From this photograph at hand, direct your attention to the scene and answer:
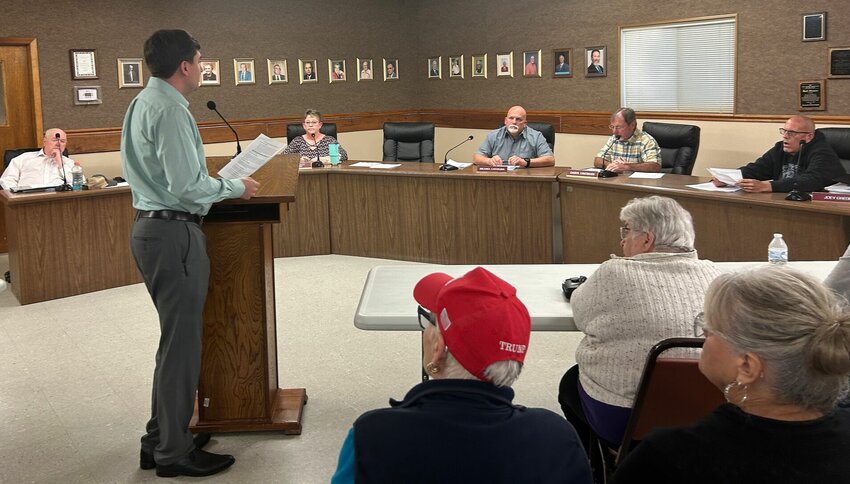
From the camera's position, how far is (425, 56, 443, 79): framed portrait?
34.0 feet

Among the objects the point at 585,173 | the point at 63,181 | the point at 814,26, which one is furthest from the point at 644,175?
the point at 63,181

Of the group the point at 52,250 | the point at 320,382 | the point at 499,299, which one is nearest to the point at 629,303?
the point at 499,299

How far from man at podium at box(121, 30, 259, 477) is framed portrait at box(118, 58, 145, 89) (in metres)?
5.63

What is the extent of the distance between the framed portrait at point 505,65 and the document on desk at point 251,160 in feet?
21.1

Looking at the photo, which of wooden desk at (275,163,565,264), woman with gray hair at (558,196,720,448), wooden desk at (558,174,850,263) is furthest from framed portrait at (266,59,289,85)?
woman with gray hair at (558,196,720,448)

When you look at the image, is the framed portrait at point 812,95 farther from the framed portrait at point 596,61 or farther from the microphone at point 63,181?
the microphone at point 63,181

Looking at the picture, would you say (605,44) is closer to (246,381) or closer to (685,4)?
(685,4)

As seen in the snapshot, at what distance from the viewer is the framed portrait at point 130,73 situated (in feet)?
27.6

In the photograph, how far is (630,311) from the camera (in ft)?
8.18

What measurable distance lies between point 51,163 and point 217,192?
4.29 metres

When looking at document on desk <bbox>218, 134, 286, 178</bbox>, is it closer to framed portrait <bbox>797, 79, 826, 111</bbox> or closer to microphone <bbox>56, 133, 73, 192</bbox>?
microphone <bbox>56, 133, 73, 192</bbox>

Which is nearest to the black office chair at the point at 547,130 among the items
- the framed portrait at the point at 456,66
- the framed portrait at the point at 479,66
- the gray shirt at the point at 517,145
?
the gray shirt at the point at 517,145

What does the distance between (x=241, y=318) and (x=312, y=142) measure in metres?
4.45

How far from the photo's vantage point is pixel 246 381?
3.61 m
